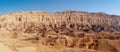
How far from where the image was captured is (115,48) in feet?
174

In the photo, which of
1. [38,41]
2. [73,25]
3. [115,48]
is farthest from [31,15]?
[115,48]

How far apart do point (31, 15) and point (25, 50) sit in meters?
121

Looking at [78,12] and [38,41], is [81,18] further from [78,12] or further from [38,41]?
[38,41]

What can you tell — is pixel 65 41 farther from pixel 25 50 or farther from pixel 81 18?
pixel 81 18

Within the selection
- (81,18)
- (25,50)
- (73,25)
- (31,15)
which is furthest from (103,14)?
(25,50)

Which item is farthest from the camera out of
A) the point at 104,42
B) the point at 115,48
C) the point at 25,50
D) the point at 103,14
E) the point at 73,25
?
the point at 103,14

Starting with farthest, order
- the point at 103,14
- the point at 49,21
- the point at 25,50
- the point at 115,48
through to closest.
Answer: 1. the point at 103,14
2. the point at 49,21
3. the point at 115,48
4. the point at 25,50

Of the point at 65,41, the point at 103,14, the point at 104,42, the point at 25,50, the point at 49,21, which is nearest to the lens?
the point at 25,50

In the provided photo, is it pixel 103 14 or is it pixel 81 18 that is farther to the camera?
pixel 103 14

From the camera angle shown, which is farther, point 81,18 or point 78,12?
point 78,12

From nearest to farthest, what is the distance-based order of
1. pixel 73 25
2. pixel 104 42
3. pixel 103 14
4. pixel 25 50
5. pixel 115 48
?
pixel 25 50, pixel 115 48, pixel 104 42, pixel 73 25, pixel 103 14

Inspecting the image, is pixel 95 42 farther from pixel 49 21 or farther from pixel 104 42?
pixel 49 21

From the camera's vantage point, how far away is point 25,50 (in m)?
43.6

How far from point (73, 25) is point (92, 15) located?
27.0 meters
